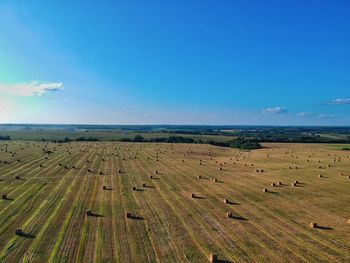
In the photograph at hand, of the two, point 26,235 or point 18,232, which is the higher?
point 18,232

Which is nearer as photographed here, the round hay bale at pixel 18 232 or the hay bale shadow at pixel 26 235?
the hay bale shadow at pixel 26 235

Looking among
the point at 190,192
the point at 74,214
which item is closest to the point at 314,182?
the point at 190,192

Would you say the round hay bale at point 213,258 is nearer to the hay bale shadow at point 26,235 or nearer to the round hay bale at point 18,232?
the hay bale shadow at point 26,235

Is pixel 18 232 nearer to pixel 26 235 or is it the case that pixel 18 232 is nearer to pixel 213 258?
pixel 26 235

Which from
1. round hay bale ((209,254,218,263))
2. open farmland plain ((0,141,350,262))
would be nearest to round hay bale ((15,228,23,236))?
open farmland plain ((0,141,350,262))

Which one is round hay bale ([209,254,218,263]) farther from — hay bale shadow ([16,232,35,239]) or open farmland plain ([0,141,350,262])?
hay bale shadow ([16,232,35,239])

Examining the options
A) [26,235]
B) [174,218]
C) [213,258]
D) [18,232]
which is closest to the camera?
[213,258]

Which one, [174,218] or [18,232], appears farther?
[174,218]

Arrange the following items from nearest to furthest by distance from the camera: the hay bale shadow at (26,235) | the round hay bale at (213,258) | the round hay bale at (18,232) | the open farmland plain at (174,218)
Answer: the round hay bale at (213,258)
the open farmland plain at (174,218)
the hay bale shadow at (26,235)
the round hay bale at (18,232)

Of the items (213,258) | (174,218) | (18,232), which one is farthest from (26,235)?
(213,258)

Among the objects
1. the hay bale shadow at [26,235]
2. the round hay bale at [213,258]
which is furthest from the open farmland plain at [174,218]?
the round hay bale at [213,258]

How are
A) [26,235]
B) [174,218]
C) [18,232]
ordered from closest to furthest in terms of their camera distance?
[26,235]
[18,232]
[174,218]
